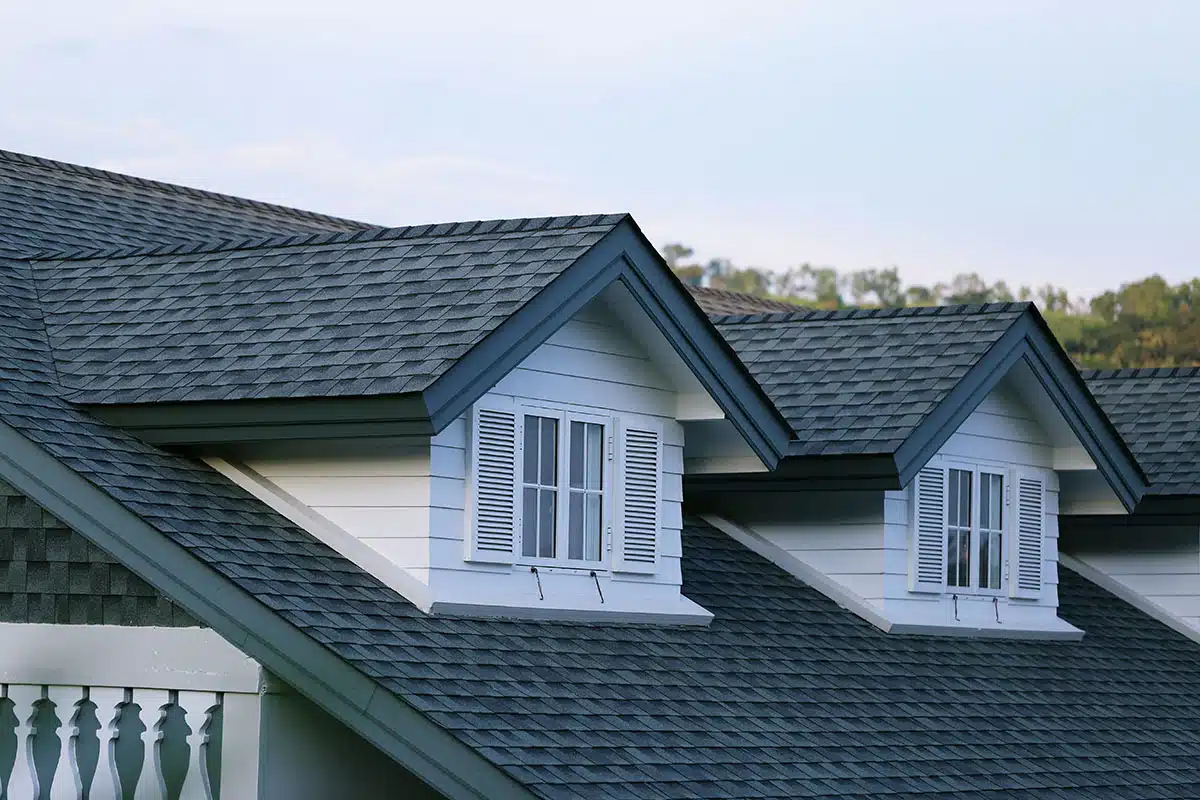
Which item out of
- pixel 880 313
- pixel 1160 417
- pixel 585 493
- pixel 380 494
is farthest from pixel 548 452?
pixel 1160 417

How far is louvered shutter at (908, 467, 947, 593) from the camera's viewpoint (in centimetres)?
1373

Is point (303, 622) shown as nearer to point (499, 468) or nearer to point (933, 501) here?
point (499, 468)

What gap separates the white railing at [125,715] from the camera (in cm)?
873

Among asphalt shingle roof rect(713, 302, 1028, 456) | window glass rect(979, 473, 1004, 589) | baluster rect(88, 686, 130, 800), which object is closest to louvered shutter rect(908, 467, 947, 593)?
asphalt shingle roof rect(713, 302, 1028, 456)

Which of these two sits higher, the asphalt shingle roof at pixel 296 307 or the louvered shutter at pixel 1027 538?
the asphalt shingle roof at pixel 296 307

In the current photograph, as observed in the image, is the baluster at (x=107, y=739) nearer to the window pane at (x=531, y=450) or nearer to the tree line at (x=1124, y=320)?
the window pane at (x=531, y=450)

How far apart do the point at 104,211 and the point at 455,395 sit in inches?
227

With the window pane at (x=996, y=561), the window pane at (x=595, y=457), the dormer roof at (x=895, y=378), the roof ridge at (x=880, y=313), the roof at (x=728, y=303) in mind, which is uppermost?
the roof at (x=728, y=303)

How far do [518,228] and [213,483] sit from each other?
96.0 inches

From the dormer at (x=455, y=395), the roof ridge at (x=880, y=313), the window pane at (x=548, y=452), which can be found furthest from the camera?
the roof ridge at (x=880, y=313)

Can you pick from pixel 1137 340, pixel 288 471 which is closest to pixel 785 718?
pixel 288 471

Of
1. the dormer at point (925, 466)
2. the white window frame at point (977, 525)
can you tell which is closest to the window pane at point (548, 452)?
the dormer at point (925, 466)

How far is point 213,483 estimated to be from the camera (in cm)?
1015

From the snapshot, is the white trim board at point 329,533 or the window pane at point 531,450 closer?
the white trim board at point 329,533
